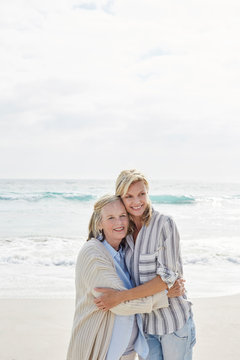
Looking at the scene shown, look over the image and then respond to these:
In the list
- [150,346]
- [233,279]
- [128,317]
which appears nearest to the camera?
[128,317]

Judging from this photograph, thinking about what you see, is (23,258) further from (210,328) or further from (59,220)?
(59,220)

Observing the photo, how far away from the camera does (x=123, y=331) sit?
2.38m

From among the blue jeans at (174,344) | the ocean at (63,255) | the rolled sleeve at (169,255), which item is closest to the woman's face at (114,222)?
the rolled sleeve at (169,255)

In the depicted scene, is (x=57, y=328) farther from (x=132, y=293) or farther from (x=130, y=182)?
(x=130, y=182)

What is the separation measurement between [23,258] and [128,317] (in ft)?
22.1

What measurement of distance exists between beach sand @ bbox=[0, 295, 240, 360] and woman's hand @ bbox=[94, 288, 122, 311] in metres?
2.09

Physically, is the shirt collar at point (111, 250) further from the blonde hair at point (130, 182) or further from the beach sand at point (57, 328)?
the beach sand at point (57, 328)

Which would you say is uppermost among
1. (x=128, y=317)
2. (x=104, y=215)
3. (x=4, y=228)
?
(x=104, y=215)

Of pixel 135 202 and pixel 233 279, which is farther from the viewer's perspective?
pixel 233 279

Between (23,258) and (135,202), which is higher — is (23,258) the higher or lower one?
the lower one

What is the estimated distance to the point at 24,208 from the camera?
22.8 m

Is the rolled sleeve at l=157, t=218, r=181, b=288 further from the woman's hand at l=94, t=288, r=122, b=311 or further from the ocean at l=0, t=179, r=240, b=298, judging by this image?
the ocean at l=0, t=179, r=240, b=298

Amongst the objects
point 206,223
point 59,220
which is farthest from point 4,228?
point 206,223

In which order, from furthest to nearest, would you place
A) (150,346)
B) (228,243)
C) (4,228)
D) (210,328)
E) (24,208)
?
(24,208), (4,228), (228,243), (210,328), (150,346)
